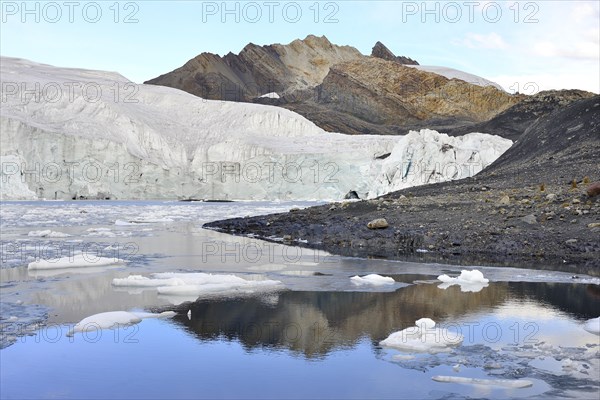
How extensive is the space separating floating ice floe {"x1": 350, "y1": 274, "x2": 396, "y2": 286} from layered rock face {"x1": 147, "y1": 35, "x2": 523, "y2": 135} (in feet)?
301

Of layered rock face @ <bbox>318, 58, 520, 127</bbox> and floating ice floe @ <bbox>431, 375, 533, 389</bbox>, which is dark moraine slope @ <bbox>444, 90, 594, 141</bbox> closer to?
layered rock face @ <bbox>318, 58, 520, 127</bbox>

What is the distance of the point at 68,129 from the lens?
45031 millimetres

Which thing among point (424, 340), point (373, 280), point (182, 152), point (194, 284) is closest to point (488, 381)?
point (424, 340)

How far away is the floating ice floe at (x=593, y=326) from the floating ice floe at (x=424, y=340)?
1.37 meters

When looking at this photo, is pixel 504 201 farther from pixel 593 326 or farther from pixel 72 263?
pixel 72 263

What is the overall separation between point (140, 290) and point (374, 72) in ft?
384

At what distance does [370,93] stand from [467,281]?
110 metres

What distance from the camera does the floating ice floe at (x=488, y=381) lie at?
4703mm

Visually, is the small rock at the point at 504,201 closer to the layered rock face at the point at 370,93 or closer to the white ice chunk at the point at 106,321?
the white ice chunk at the point at 106,321

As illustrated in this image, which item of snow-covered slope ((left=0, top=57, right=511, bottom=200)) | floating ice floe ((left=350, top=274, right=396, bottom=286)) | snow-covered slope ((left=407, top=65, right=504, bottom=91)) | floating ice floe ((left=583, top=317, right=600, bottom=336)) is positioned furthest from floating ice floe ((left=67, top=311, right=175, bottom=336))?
snow-covered slope ((left=407, top=65, right=504, bottom=91))

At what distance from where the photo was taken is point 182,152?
52.1m

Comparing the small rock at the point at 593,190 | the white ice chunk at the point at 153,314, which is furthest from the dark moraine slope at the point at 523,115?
the white ice chunk at the point at 153,314

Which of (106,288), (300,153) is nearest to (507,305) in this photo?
(106,288)

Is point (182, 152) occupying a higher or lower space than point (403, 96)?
A: lower
